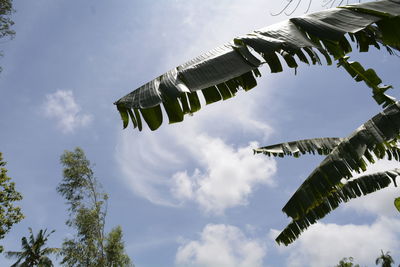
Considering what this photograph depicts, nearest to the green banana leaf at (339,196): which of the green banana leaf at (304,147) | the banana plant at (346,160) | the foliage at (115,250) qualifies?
the green banana leaf at (304,147)

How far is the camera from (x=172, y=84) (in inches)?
79.7

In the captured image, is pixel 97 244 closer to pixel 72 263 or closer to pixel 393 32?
pixel 72 263

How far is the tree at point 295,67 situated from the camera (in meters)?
2.05

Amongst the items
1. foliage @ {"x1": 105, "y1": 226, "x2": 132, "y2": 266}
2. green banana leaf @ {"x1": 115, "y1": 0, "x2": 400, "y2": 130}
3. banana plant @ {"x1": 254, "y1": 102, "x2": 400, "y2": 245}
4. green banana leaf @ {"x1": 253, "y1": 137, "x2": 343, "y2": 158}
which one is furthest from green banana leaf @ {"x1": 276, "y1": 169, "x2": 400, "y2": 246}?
foliage @ {"x1": 105, "y1": 226, "x2": 132, "y2": 266}

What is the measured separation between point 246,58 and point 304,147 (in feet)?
12.2

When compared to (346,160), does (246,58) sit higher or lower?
higher

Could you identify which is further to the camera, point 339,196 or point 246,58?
point 339,196

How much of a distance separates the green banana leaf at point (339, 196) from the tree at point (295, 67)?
1.30 metres

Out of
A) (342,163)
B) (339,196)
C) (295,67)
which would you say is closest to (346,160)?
(342,163)

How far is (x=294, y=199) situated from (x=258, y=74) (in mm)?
1470

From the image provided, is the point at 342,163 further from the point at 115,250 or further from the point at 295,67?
the point at 115,250

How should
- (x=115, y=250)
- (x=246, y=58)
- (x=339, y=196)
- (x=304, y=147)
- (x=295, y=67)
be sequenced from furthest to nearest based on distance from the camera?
(x=115, y=250)
(x=304, y=147)
(x=339, y=196)
(x=295, y=67)
(x=246, y=58)

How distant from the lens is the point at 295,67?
2578 mm

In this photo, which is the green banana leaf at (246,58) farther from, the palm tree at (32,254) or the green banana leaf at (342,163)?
the palm tree at (32,254)
